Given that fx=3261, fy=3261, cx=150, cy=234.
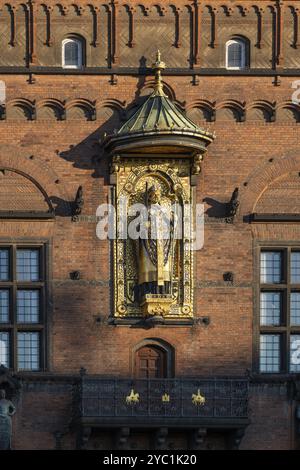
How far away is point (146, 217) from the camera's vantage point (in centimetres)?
7712

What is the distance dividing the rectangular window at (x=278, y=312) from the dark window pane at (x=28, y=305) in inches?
209

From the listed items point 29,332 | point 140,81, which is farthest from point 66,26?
point 29,332

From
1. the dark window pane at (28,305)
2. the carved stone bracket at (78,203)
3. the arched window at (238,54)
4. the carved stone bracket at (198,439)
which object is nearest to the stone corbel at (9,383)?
the dark window pane at (28,305)

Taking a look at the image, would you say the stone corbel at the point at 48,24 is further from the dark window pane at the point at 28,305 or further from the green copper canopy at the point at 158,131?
the dark window pane at the point at 28,305

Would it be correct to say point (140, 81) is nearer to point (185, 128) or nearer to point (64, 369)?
point (185, 128)

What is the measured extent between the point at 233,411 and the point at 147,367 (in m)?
2.53

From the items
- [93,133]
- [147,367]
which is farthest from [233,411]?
[93,133]

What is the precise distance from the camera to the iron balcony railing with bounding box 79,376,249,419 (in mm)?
75812

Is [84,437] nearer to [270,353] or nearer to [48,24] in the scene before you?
[270,353]

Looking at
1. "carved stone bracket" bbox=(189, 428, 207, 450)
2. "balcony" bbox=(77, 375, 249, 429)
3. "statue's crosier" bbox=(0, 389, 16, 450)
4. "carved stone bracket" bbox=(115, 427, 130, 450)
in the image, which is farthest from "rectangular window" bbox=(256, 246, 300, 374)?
"statue's crosier" bbox=(0, 389, 16, 450)

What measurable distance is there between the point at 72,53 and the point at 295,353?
8.91 metres

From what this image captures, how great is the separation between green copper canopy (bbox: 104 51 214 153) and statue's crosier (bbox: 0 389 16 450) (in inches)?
257

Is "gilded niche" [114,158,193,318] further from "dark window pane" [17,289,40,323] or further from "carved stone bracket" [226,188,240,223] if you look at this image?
"dark window pane" [17,289,40,323]
